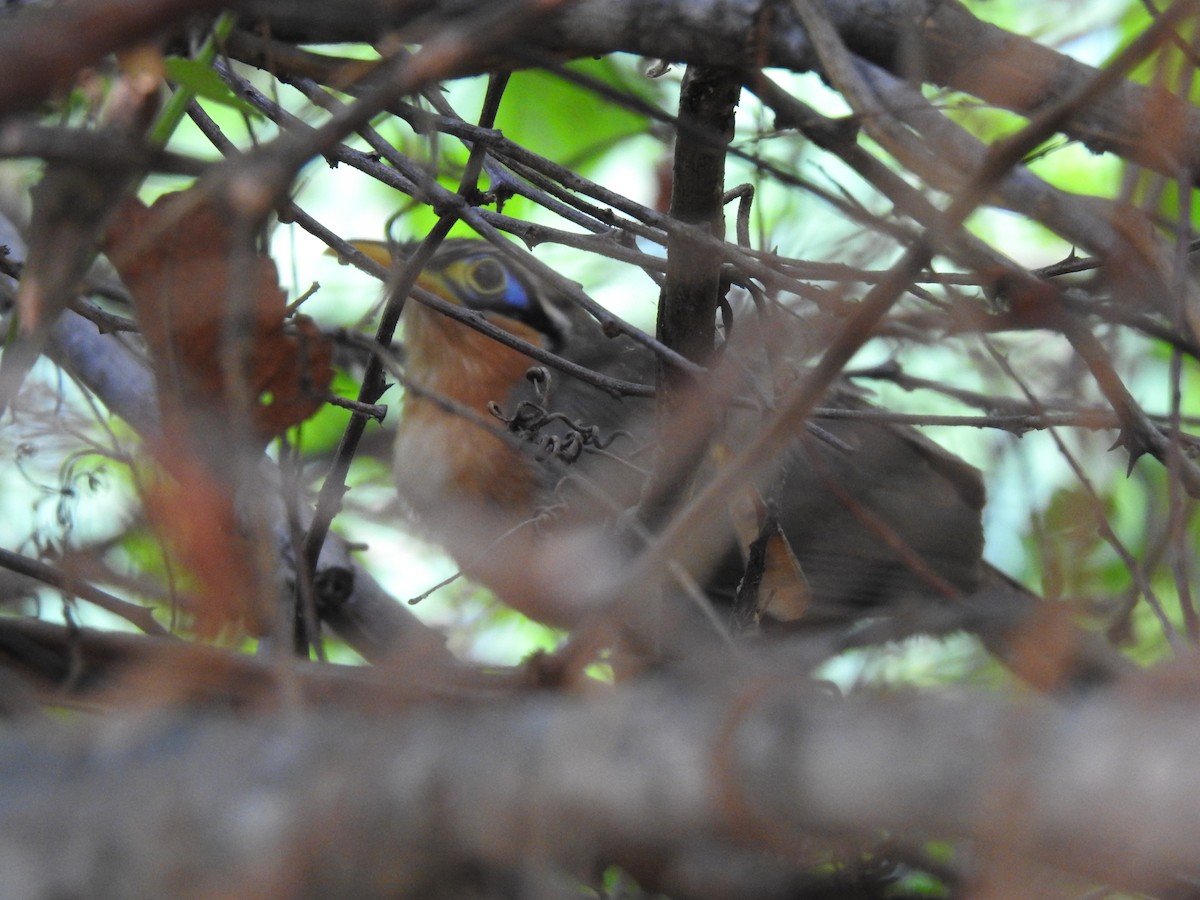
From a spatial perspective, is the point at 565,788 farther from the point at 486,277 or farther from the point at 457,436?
the point at 486,277

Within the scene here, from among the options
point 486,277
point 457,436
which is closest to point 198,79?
point 457,436

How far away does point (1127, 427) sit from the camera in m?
1.88

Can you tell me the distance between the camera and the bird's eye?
450cm

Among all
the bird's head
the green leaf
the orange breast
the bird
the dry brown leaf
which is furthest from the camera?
the bird's head

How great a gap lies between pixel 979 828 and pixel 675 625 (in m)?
1.57

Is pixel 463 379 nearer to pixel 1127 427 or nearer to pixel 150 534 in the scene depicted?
pixel 150 534

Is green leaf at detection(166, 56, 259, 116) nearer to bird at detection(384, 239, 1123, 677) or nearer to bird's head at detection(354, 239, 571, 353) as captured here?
bird at detection(384, 239, 1123, 677)

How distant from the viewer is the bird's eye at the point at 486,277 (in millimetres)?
4496

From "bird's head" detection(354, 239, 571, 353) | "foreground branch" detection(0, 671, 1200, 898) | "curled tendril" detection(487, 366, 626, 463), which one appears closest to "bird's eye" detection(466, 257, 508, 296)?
"bird's head" detection(354, 239, 571, 353)

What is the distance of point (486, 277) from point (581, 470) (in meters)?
1.44

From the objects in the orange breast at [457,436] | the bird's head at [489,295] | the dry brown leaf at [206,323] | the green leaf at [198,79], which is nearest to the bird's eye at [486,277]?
the bird's head at [489,295]

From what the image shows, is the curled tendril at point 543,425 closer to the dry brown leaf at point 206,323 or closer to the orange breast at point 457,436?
the dry brown leaf at point 206,323

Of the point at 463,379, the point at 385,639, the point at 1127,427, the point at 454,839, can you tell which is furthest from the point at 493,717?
the point at 463,379

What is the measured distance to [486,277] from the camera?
4555mm
